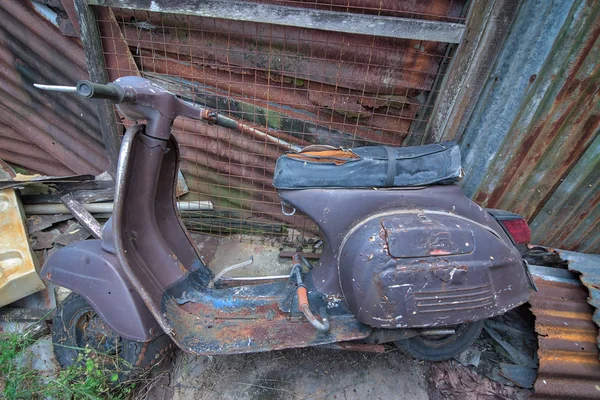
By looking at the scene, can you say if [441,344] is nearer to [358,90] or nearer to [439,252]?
[439,252]

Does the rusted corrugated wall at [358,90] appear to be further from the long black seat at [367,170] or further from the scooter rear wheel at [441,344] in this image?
the scooter rear wheel at [441,344]

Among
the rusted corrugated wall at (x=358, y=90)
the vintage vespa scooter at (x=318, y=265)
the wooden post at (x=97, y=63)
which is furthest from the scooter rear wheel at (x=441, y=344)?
the wooden post at (x=97, y=63)

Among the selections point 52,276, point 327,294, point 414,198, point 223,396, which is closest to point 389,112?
point 414,198

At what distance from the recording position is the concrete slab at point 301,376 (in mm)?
1822

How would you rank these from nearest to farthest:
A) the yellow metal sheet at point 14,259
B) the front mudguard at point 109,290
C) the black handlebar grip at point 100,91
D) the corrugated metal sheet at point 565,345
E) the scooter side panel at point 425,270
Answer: the black handlebar grip at point 100,91 → the scooter side panel at point 425,270 → the front mudguard at point 109,290 → the corrugated metal sheet at point 565,345 → the yellow metal sheet at point 14,259

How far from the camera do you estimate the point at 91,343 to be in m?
1.82

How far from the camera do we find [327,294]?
1665 millimetres

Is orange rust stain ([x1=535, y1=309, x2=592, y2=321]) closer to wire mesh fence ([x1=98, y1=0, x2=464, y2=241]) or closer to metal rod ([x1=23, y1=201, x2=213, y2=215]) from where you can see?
wire mesh fence ([x1=98, y1=0, x2=464, y2=241])

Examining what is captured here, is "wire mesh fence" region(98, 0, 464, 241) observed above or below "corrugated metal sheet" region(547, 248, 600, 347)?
above

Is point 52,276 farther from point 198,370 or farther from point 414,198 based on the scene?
point 414,198

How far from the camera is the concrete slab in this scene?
1.82m

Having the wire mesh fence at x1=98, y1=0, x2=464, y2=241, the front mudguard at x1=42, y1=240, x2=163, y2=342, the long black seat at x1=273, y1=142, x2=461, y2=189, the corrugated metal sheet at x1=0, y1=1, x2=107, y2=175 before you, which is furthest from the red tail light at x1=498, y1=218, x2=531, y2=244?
the corrugated metal sheet at x1=0, y1=1, x2=107, y2=175

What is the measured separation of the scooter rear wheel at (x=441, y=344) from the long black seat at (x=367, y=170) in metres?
0.89

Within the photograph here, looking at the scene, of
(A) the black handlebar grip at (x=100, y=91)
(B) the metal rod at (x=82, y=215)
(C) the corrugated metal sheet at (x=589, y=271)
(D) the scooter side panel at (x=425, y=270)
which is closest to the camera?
(A) the black handlebar grip at (x=100, y=91)
